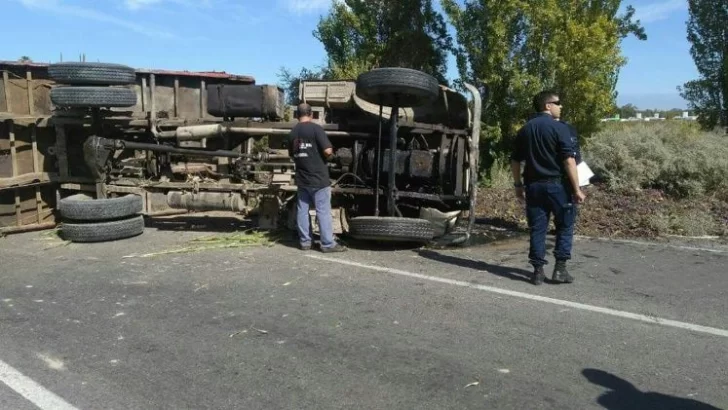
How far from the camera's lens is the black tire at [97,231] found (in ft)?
26.0

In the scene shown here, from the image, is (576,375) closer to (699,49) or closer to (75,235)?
(75,235)

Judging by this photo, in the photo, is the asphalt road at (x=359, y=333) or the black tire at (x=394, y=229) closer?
the asphalt road at (x=359, y=333)

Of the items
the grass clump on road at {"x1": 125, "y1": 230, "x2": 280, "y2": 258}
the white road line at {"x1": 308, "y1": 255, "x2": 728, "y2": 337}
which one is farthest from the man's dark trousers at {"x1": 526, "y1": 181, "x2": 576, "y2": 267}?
the grass clump on road at {"x1": 125, "y1": 230, "x2": 280, "y2": 258}

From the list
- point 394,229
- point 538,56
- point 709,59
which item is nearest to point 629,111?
point 709,59

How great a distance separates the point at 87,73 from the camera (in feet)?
26.8

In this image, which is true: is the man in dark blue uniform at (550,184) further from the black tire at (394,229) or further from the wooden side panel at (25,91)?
the wooden side panel at (25,91)

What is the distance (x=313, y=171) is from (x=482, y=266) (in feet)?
7.49

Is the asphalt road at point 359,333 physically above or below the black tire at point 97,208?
below

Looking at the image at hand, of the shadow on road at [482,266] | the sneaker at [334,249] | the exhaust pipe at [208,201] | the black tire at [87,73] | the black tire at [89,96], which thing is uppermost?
the black tire at [87,73]

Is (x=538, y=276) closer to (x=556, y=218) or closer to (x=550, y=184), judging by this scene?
(x=556, y=218)

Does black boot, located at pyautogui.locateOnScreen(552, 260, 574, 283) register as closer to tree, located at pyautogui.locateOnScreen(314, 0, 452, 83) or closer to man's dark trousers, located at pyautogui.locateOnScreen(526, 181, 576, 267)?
man's dark trousers, located at pyautogui.locateOnScreen(526, 181, 576, 267)

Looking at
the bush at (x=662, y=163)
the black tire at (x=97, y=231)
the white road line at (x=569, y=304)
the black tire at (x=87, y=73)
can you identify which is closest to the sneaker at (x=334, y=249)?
the white road line at (x=569, y=304)

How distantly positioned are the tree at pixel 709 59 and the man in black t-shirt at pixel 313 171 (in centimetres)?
1595

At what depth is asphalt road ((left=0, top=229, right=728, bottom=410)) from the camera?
3596 millimetres
